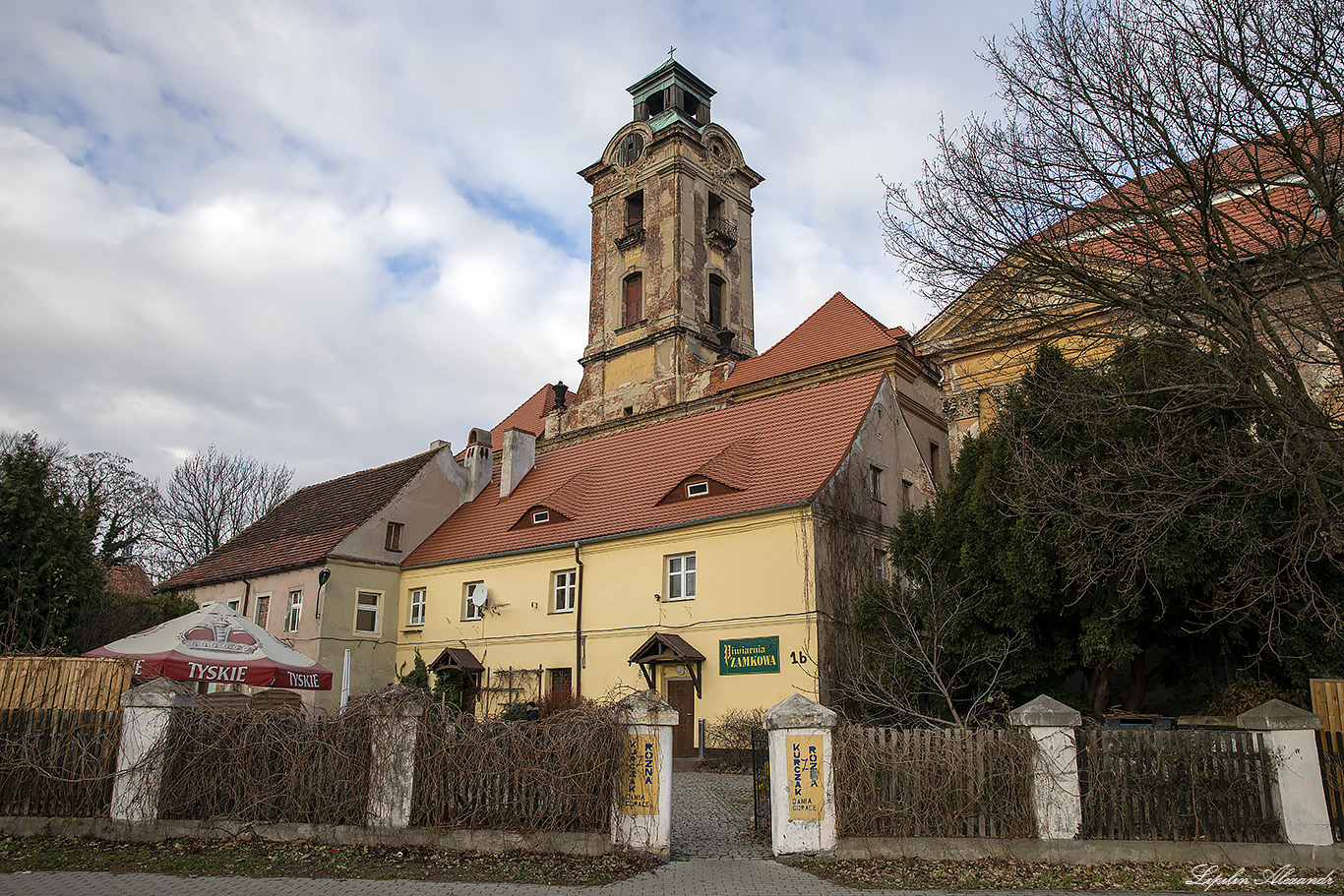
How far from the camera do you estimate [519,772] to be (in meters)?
9.70

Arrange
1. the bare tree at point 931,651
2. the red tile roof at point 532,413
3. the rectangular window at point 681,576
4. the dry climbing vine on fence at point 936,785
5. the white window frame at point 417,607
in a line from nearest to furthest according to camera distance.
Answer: the dry climbing vine on fence at point 936,785 → the bare tree at point 931,651 → the rectangular window at point 681,576 → the white window frame at point 417,607 → the red tile roof at point 532,413

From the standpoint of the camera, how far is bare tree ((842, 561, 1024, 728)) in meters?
15.3

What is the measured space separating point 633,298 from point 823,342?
444 inches

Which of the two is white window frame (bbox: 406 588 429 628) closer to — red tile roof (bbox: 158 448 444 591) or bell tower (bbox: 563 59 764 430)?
red tile roof (bbox: 158 448 444 591)

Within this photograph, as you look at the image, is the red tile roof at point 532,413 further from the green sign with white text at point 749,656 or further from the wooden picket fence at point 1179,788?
the wooden picket fence at point 1179,788

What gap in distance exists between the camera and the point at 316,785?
10125 mm

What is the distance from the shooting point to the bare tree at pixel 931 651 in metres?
15.3

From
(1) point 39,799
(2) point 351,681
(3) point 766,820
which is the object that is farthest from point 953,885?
(2) point 351,681

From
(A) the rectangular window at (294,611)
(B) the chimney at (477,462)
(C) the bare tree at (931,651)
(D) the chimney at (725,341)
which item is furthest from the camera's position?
(D) the chimney at (725,341)

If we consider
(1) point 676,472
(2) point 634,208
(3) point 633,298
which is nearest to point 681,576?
(1) point 676,472

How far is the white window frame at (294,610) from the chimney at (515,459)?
6.43 metres

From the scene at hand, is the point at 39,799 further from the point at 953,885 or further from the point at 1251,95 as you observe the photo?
the point at 1251,95

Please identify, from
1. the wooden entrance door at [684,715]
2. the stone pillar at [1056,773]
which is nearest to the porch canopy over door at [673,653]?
the wooden entrance door at [684,715]

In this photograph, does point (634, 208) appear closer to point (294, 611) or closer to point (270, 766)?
point (294, 611)
